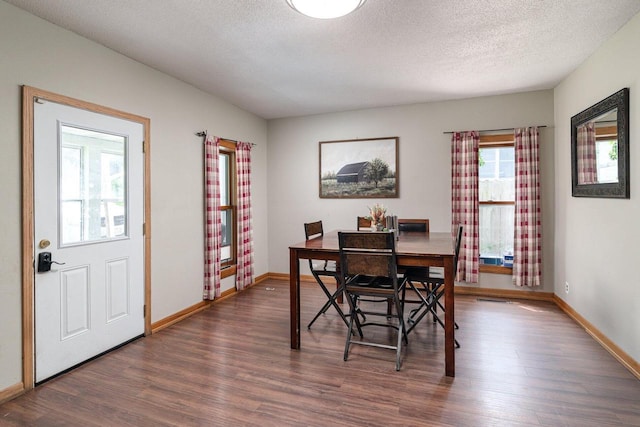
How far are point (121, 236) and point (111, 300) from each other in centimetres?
54

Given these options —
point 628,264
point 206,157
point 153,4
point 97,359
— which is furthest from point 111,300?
point 628,264

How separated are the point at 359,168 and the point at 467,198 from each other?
1512 millimetres

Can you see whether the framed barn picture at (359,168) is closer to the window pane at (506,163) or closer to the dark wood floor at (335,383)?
the window pane at (506,163)

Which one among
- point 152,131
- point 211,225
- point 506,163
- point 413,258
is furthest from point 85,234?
point 506,163

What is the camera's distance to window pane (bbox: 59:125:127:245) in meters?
2.50

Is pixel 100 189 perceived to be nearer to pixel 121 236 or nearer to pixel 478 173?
pixel 121 236

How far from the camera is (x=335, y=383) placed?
2277 millimetres

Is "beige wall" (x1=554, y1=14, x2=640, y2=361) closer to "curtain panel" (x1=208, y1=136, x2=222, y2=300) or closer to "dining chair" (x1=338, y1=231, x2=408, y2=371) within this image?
"dining chair" (x1=338, y1=231, x2=408, y2=371)

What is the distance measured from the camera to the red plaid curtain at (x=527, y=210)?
4.03 meters

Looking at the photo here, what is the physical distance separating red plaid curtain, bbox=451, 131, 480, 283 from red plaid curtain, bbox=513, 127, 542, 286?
45 cm

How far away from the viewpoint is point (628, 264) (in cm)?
251

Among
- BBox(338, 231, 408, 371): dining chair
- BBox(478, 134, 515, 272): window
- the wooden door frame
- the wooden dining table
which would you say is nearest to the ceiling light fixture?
BBox(338, 231, 408, 371): dining chair

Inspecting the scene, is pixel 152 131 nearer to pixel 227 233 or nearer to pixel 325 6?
pixel 227 233

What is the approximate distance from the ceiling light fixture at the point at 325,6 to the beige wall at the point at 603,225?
2.08 metres
